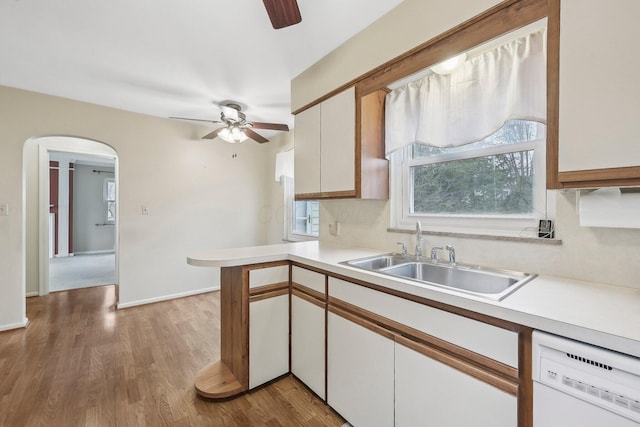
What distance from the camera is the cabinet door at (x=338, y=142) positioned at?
194 cm

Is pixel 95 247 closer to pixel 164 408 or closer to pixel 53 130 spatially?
pixel 53 130

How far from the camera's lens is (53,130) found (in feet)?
9.46

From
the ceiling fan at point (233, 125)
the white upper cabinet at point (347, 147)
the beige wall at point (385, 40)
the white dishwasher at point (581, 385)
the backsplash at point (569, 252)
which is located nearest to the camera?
the white dishwasher at point (581, 385)

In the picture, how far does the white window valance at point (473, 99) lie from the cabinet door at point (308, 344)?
127cm

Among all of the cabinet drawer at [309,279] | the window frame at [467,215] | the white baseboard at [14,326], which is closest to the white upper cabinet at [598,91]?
the window frame at [467,215]

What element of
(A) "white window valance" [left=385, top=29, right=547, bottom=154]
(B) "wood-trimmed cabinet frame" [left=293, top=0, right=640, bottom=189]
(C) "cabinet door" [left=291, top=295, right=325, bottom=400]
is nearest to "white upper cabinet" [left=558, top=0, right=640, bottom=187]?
(B) "wood-trimmed cabinet frame" [left=293, top=0, right=640, bottom=189]

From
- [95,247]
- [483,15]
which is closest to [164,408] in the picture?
[483,15]

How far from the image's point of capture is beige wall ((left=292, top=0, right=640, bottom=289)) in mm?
1143

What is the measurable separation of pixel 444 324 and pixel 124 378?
2.25m

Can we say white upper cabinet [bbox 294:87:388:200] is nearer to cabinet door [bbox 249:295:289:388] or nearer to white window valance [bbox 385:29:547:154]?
white window valance [bbox 385:29:547:154]

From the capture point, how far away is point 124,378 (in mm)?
1953

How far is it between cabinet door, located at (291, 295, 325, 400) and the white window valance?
1.27m

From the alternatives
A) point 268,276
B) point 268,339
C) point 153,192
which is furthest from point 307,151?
point 153,192

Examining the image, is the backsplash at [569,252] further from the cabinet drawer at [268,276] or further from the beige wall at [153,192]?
the beige wall at [153,192]
